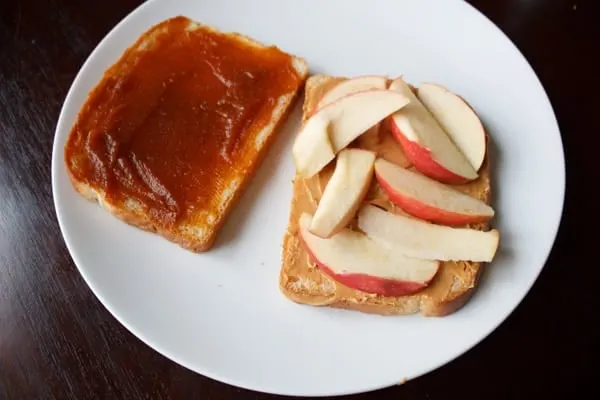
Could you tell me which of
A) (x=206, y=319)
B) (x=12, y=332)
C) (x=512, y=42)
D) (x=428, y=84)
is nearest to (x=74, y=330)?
(x=12, y=332)

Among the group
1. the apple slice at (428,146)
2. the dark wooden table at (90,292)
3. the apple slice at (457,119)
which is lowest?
the dark wooden table at (90,292)

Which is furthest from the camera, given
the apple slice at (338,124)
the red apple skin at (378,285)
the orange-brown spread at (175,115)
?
the orange-brown spread at (175,115)

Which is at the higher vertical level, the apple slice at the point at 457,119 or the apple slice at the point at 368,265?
the apple slice at the point at 457,119

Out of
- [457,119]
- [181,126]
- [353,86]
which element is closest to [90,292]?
[181,126]

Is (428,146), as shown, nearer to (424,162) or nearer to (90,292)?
(424,162)

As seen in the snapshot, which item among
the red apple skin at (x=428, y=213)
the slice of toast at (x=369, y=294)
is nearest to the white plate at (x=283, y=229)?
the slice of toast at (x=369, y=294)

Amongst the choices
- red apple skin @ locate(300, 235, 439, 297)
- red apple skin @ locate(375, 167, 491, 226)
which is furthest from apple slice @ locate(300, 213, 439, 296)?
red apple skin @ locate(375, 167, 491, 226)

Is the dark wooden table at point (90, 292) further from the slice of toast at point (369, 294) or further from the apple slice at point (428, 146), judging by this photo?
the apple slice at point (428, 146)
